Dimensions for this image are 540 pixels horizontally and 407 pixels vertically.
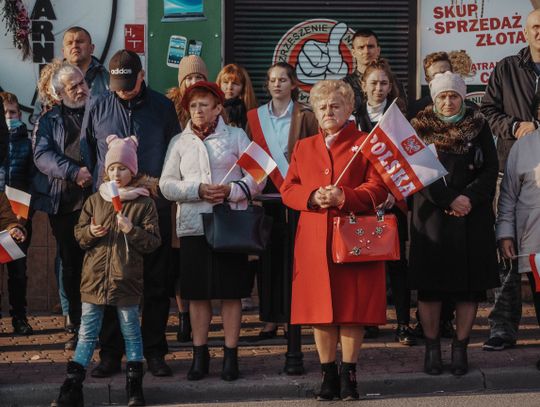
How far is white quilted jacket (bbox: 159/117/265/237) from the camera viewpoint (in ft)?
28.5

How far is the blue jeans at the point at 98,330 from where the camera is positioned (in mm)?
8203

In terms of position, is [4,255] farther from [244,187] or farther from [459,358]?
[459,358]

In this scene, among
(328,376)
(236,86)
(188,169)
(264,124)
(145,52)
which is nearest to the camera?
(328,376)

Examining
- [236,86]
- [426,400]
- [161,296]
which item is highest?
[236,86]

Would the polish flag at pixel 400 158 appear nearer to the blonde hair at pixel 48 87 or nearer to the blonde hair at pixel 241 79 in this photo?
the blonde hair at pixel 241 79

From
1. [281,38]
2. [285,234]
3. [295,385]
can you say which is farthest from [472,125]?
[281,38]

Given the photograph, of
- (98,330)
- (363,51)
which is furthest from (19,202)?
(363,51)

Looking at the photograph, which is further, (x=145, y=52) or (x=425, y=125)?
(x=145, y=52)

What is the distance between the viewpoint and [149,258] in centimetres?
895

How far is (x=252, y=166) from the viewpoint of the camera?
8648 millimetres

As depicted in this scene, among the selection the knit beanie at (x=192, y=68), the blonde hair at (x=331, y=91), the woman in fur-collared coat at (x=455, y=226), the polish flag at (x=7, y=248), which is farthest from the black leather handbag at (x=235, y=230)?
the knit beanie at (x=192, y=68)

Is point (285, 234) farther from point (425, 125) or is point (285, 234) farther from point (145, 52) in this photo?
point (145, 52)

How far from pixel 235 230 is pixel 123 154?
90cm

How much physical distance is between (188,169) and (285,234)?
85cm
